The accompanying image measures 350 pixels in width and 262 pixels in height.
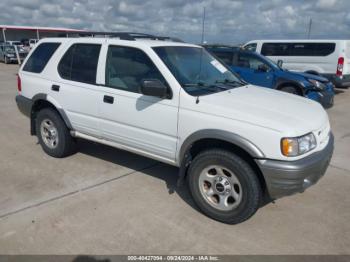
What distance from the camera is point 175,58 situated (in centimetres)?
368

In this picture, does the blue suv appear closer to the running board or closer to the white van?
the white van

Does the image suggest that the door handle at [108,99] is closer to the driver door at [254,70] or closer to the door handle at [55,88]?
the door handle at [55,88]

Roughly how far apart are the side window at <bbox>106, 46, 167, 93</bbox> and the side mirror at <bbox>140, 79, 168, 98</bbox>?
0.21 metres

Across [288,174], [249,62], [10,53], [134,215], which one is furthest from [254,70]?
[10,53]

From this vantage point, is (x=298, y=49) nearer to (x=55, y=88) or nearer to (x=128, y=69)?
(x=128, y=69)

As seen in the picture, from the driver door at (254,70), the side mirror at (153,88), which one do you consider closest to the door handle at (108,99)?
the side mirror at (153,88)

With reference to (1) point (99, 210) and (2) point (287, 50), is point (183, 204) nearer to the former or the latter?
(1) point (99, 210)

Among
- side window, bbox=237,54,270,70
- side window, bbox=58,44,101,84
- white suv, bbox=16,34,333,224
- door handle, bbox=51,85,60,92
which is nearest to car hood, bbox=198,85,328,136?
white suv, bbox=16,34,333,224

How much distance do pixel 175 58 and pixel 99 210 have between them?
1959mm

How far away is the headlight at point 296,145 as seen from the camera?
2.73 metres

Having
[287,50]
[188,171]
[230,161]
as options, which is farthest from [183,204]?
[287,50]

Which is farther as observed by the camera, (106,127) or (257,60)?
(257,60)

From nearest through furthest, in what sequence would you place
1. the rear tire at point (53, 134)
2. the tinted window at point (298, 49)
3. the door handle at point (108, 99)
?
the door handle at point (108, 99)
the rear tire at point (53, 134)
the tinted window at point (298, 49)

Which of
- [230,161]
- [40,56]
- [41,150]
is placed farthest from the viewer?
[41,150]
